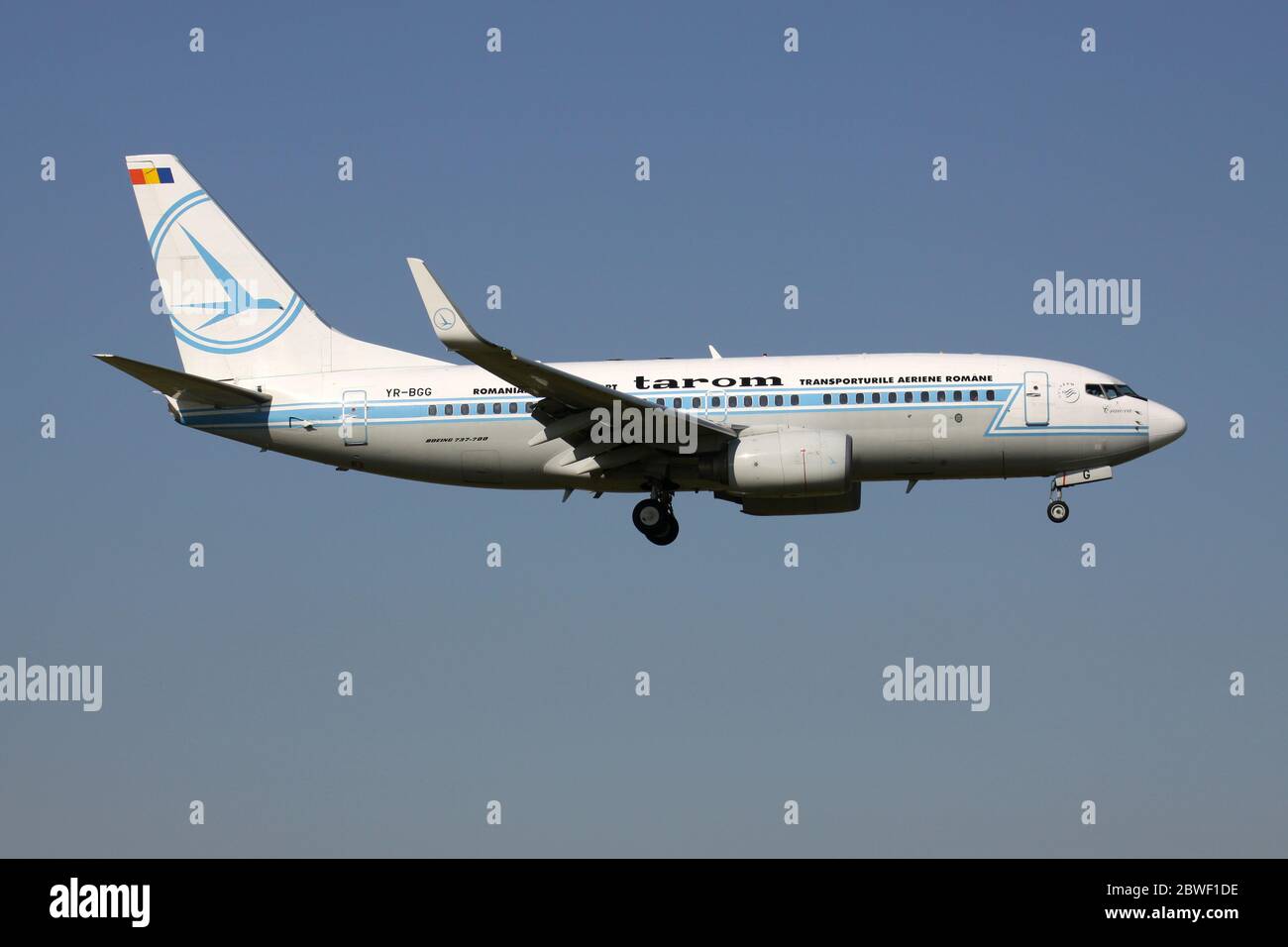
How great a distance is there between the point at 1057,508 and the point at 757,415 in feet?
27.0

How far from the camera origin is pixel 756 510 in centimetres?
5259

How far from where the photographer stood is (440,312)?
43.1 meters

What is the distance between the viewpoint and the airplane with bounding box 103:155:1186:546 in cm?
4841

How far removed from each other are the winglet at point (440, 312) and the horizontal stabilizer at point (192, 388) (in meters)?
8.76

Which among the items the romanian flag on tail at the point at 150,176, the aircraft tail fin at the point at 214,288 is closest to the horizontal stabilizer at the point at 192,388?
the aircraft tail fin at the point at 214,288

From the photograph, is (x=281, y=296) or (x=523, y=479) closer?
(x=523, y=479)

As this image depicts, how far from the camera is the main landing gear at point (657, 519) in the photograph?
50625 mm

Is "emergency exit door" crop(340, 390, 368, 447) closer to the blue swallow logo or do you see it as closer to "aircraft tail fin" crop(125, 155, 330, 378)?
"aircraft tail fin" crop(125, 155, 330, 378)

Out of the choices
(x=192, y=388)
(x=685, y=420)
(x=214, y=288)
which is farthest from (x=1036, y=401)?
(x=214, y=288)

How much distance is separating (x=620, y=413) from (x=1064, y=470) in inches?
456

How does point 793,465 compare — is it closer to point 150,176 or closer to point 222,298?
point 222,298

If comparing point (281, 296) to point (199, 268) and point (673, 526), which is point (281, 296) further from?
point (673, 526)

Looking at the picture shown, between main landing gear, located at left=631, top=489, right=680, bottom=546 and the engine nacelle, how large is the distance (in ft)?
9.14

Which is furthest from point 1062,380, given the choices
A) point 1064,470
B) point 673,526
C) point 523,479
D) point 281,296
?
point 281,296
